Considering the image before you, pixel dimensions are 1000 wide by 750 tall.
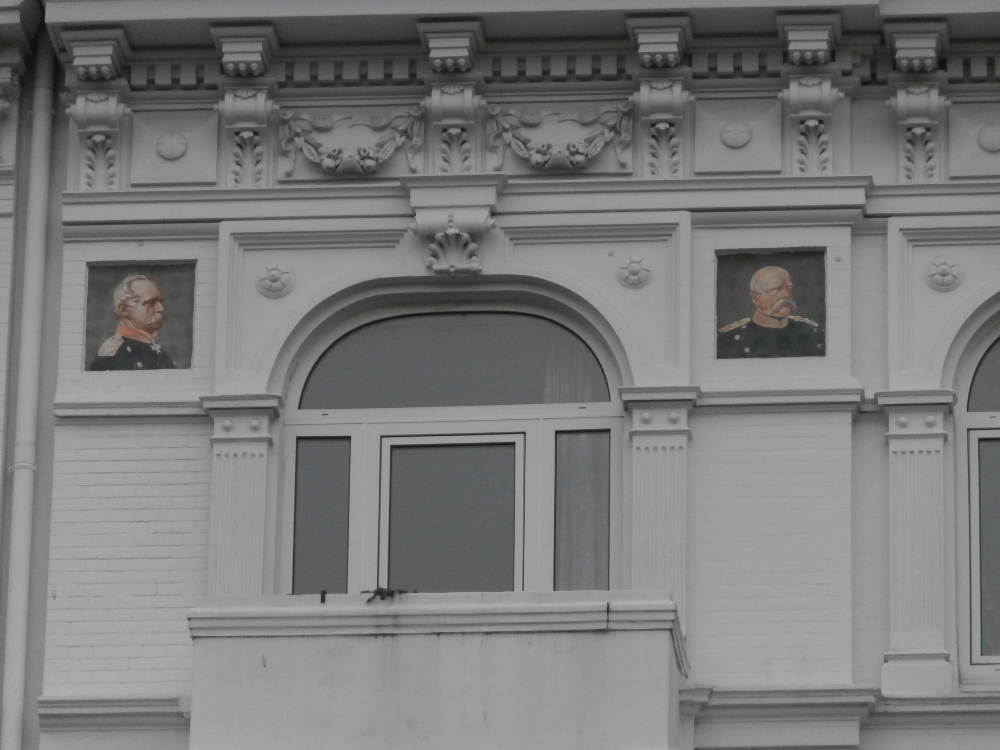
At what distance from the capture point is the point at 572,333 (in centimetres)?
2286

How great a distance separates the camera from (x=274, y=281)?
74.7 ft

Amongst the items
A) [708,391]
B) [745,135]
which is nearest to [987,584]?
[708,391]

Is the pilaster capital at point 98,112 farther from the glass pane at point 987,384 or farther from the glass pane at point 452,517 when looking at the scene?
the glass pane at point 987,384

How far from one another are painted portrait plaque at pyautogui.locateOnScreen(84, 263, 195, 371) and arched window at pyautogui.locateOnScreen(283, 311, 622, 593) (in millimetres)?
1056

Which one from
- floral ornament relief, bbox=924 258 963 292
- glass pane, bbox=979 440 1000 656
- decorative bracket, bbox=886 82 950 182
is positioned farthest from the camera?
decorative bracket, bbox=886 82 950 182

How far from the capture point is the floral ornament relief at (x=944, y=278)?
22.4 m

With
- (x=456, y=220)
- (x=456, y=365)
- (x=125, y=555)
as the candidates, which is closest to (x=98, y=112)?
(x=456, y=220)

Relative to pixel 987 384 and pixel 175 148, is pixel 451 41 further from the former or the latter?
pixel 987 384

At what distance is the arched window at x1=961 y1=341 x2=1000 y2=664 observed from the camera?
21.8 metres

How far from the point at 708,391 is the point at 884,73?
292cm

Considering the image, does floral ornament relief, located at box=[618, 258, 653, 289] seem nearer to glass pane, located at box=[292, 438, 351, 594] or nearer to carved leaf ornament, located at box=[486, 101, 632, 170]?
carved leaf ornament, located at box=[486, 101, 632, 170]

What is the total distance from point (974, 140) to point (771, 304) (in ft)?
6.69

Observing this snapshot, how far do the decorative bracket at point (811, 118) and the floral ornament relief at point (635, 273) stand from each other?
53.7 inches

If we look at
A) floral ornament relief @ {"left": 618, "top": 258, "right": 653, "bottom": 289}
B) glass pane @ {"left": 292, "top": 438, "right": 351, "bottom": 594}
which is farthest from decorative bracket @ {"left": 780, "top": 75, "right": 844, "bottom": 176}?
glass pane @ {"left": 292, "top": 438, "right": 351, "bottom": 594}
